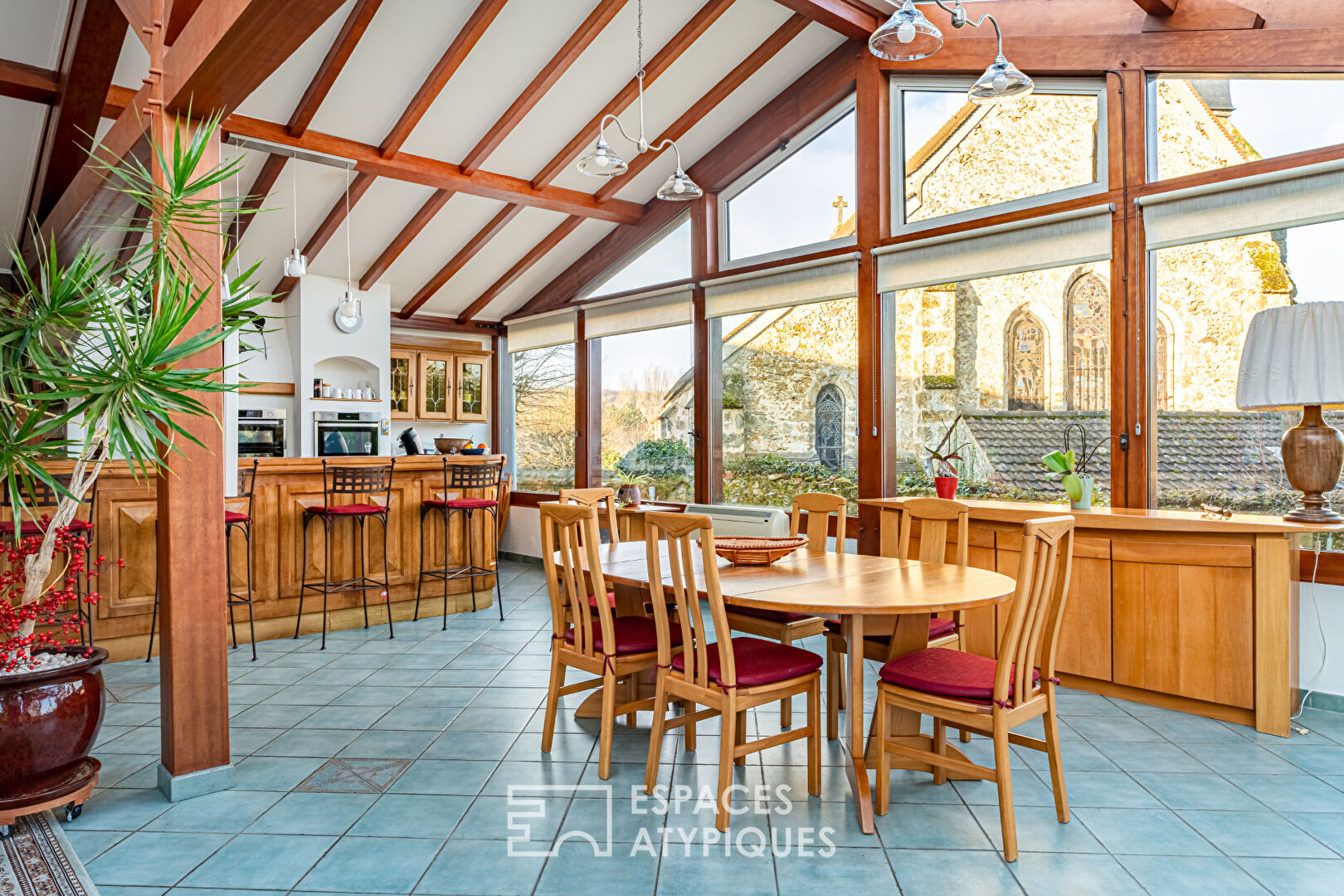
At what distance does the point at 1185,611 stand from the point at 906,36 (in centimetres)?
269

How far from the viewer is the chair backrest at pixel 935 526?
3.51 metres

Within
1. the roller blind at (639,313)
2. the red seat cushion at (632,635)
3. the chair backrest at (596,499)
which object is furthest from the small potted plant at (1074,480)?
the roller blind at (639,313)

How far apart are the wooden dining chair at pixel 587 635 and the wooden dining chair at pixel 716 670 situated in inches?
5.8

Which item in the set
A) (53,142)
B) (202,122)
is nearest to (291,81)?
(53,142)

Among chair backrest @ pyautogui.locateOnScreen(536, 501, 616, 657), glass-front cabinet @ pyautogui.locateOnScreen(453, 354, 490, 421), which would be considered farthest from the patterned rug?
glass-front cabinet @ pyautogui.locateOnScreen(453, 354, 490, 421)

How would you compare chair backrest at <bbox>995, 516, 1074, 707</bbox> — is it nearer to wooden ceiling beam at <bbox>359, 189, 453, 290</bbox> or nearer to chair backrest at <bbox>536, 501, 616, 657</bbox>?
chair backrest at <bbox>536, 501, 616, 657</bbox>

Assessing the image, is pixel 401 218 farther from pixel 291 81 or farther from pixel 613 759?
pixel 613 759

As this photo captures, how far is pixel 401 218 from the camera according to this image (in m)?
→ 6.90

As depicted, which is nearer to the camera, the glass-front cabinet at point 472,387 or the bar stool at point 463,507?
the bar stool at point 463,507

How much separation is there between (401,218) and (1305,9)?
5993mm

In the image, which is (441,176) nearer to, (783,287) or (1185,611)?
(783,287)

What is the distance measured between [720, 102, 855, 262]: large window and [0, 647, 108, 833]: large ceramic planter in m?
4.81

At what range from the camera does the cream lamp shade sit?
10.8ft

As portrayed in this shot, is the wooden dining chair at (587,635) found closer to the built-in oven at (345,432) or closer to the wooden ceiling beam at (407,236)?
the wooden ceiling beam at (407,236)
